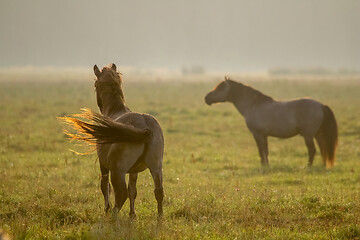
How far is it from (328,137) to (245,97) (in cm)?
262

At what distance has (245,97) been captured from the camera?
1432 cm

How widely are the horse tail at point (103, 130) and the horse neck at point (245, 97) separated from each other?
788 cm

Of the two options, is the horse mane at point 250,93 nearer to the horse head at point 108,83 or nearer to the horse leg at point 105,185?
the horse head at point 108,83

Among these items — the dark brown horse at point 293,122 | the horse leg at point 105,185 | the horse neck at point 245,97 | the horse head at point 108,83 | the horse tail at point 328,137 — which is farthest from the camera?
the horse neck at point 245,97

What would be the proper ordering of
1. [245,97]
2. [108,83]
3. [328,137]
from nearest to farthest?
1. [108,83]
2. [328,137]
3. [245,97]

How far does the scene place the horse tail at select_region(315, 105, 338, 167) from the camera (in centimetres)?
1306

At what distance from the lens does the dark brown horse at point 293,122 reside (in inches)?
523

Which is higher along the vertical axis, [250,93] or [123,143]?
[250,93]

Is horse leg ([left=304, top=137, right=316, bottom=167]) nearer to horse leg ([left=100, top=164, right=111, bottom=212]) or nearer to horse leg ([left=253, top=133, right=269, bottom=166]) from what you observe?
horse leg ([left=253, top=133, right=269, bottom=166])

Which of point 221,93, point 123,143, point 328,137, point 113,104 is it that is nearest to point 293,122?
point 328,137

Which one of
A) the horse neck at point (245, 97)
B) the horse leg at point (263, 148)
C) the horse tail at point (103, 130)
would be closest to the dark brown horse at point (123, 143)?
the horse tail at point (103, 130)

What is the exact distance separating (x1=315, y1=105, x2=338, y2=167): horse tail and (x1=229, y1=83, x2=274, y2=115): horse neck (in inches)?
65.7

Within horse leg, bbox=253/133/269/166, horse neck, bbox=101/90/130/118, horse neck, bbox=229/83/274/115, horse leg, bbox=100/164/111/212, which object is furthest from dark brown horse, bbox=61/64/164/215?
horse neck, bbox=229/83/274/115

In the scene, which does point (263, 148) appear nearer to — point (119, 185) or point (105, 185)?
point (105, 185)
